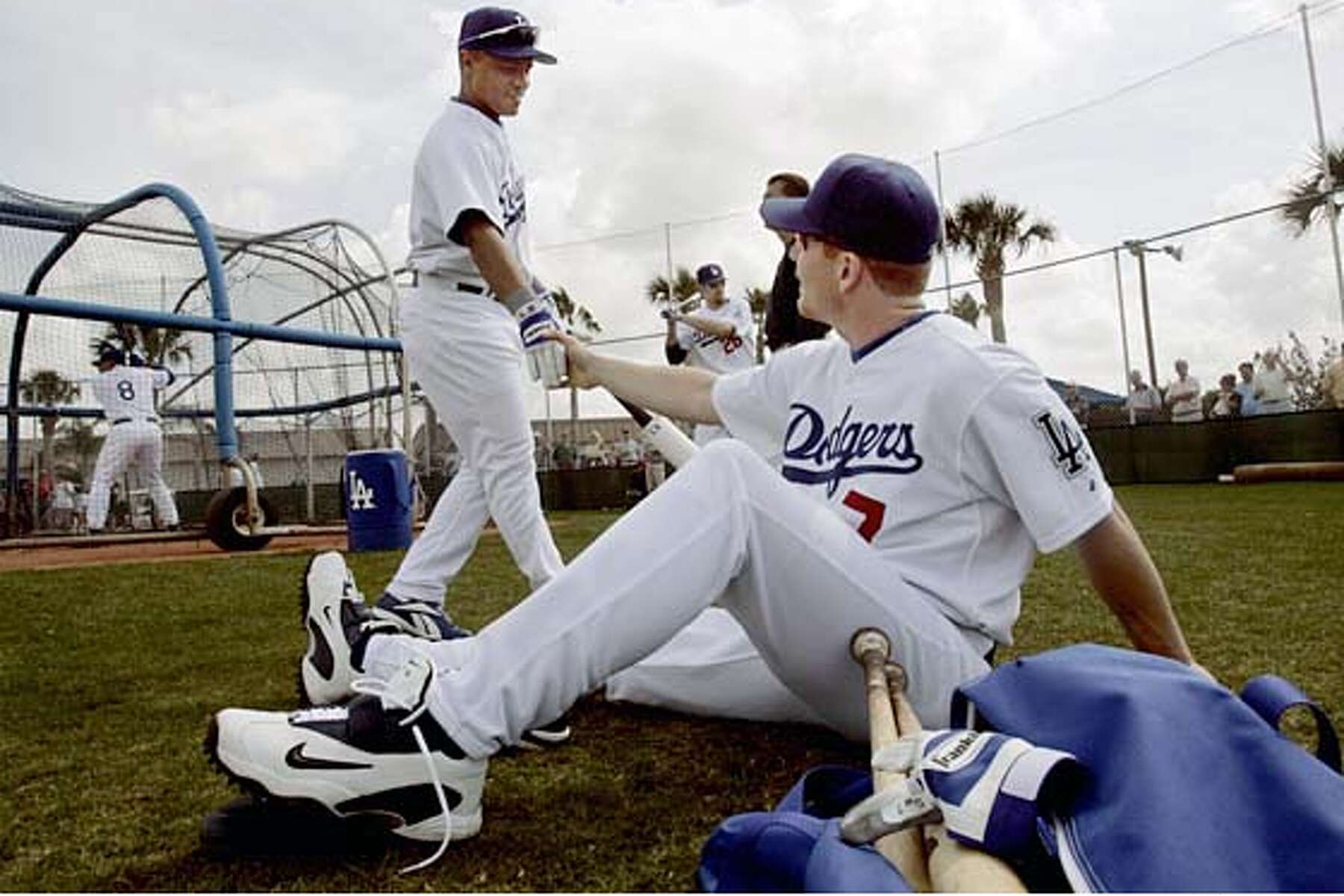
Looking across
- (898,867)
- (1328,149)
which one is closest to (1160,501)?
(1328,149)

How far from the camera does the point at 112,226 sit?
33.8 ft

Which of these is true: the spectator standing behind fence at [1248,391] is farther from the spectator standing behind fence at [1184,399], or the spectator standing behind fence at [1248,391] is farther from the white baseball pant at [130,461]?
the white baseball pant at [130,461]

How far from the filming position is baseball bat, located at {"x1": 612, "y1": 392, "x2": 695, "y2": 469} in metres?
2.69

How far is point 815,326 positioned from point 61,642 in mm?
2819

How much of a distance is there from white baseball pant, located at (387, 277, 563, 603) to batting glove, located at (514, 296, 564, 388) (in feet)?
0.94

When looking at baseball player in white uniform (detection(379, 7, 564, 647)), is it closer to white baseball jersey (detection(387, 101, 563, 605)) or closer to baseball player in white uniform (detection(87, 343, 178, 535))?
white baseball jersey (detection(387, 101, 563, 605))

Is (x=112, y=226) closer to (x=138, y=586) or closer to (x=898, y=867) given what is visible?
(x=138, y=586)

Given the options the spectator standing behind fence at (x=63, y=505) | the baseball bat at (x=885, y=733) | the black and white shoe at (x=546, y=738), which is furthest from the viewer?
the spectator standing behind fence at (x=63, y=505)

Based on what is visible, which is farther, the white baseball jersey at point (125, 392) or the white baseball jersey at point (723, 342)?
the white baseball jersey at point (125, 392)

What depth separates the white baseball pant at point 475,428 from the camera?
3068mm

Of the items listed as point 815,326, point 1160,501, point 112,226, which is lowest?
point 1160,501

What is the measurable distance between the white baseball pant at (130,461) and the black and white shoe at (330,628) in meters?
7.37

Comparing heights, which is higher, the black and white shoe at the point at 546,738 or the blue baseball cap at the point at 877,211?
the blue baseball cap at the point at 877,211

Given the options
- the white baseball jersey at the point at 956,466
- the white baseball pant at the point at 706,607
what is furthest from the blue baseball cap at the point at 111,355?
the white baseball jersey at the point at 956,466
